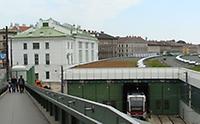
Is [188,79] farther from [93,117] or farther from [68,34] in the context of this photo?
[68,34]

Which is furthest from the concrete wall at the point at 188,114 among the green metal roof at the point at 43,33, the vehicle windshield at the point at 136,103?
the green metal roof at the point at 43,33

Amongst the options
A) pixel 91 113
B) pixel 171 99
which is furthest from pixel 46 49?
pixel 91 113

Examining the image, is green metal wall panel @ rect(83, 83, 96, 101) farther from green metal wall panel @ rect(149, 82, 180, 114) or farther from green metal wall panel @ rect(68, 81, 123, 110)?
green metal wall panel @ rect(149, 82, 180, 114)

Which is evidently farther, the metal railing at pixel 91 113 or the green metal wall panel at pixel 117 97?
the green metal wall panel at pixel 117 97

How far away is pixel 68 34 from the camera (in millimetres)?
103250

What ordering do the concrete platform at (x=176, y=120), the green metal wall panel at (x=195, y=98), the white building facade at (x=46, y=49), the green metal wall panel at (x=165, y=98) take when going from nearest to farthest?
the green metal wall panel at (x=195, y=98) → the concrete platform at (x=176, y=120) → the green metal wall panel at (x=165, y=98) → the white building facade at (x=46, y=49)

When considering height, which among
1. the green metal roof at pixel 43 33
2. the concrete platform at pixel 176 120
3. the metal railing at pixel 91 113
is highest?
the green metal roof at pixel 43 33

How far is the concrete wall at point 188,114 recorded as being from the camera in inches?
1679

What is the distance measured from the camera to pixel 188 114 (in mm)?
47375

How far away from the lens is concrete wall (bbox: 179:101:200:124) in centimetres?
4266

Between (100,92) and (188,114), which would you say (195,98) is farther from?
(100,92)

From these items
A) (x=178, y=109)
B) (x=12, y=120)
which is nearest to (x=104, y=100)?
(x=178, y=109)

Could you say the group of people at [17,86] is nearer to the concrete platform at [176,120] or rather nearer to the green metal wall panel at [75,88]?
the concrete platform at [176,120]

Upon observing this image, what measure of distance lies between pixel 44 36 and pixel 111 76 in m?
46.9
